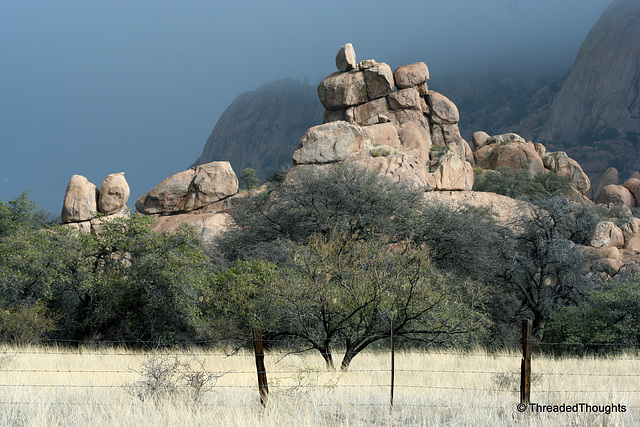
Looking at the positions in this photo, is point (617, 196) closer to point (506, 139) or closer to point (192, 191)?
point (506, 139)

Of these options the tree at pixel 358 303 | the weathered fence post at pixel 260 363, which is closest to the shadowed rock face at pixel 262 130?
the tree at pixel 358 303

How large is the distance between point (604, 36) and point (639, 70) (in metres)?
17.7

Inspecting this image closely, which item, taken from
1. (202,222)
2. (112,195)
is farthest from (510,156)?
(112,195)

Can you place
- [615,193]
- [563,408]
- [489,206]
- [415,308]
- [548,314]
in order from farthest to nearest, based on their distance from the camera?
[615,193]
[489,206]
[548,314]
[415,308]
[563,408]

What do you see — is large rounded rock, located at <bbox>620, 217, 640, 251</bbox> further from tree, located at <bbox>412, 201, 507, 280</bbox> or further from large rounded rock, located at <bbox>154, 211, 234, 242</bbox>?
large rounded rock, located at <bbox>154, 211, 234, 242</bbox>

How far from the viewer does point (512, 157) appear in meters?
51.3

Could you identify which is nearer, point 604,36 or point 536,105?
point 604,36

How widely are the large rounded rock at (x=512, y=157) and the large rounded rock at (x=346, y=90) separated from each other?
16.1 metres

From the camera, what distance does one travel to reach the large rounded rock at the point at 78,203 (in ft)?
108

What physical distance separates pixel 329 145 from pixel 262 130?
118948 mm

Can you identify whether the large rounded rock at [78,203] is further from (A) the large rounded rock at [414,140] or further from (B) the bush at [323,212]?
(A) the large rounded rock at [414,140]

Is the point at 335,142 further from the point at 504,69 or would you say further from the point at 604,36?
the point at 504,69

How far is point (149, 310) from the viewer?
15570 millimetres

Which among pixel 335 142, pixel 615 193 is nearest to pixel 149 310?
pixel 335 142
